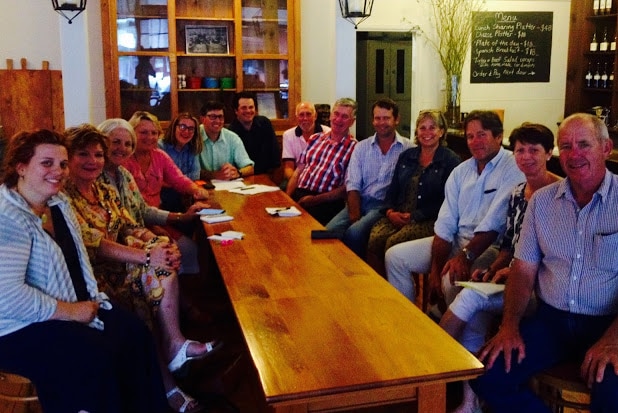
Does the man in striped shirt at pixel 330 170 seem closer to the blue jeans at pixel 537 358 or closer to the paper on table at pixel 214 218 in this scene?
the paper on table at pixel 214 218

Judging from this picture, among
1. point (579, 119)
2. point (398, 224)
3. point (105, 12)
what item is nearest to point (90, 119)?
point (105, 12)

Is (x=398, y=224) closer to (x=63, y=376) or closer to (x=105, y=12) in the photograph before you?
(x=63, y=376)

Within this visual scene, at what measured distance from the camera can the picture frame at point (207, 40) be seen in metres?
6.18

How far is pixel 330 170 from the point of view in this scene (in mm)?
4535

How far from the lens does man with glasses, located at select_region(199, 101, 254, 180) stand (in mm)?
4684

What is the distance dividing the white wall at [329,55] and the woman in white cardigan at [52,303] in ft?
10.2

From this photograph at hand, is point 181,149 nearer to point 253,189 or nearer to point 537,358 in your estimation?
point 253,189

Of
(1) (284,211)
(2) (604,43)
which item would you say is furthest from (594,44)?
(1) (284,211)

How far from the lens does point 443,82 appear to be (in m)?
7.30

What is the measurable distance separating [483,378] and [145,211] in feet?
6.63

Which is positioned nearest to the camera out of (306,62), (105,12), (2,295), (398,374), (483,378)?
(398,374)

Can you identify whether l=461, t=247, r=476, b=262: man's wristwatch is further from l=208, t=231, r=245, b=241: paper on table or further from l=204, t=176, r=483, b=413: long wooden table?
l=208, t=231, r=245, b=241: paper on table

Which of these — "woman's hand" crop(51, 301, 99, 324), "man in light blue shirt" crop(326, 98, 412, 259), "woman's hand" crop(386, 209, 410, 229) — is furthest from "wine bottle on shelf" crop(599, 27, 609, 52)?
"woman's hand" crop(51, 301, 99, 324)

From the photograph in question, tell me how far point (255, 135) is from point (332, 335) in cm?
345
